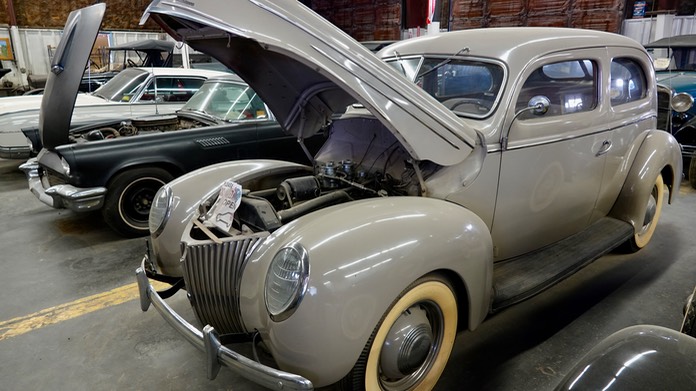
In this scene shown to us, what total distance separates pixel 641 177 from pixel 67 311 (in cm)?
435

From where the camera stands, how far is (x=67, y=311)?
10.4 feet

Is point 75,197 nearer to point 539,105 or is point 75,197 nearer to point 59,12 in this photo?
point 539,105

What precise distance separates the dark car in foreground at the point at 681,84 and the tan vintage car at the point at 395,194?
2.59 metres

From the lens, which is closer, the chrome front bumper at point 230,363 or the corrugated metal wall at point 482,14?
the chrome front bumper at point 230,363

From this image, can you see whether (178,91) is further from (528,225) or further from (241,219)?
(528,225)

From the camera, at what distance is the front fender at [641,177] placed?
3.48m

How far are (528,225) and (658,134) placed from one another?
1.76 m

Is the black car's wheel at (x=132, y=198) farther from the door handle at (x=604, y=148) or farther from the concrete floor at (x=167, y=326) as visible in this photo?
the door handle at (x=604, y=148)

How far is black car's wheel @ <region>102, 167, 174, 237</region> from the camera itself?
437cm

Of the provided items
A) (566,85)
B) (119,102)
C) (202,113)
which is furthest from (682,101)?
(119,102)

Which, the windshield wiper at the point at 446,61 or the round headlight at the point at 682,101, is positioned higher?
the windshield wiper at the point at 446,61

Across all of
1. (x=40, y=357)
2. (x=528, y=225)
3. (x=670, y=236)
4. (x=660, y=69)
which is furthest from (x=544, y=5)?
(x=40, y=357)

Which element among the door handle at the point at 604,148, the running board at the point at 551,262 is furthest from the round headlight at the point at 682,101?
the door handle at the point at 604,148

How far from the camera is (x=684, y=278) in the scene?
3531mm
